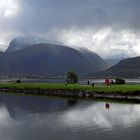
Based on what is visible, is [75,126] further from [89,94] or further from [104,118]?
[89,94]

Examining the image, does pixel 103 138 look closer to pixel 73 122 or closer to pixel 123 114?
pixel 73 122

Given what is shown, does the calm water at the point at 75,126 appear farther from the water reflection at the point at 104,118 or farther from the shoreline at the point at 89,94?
the shoreline at the point at 89,94

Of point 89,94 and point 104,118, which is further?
point 89,94

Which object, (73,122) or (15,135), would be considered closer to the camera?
(15,135)

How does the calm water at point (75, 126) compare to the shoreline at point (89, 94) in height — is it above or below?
below

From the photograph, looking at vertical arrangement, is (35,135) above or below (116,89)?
below

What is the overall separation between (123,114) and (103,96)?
106ft

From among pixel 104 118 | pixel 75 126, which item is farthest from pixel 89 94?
pixel 75 126

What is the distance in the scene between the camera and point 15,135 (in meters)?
36.4

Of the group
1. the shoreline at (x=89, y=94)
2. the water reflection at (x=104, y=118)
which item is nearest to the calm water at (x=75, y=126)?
the water reflection at (x=104, y=118)

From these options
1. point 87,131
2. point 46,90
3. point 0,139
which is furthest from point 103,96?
point 0,139

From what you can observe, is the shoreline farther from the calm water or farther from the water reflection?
the calm water

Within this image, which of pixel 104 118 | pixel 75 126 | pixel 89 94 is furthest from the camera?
pixel 89 94

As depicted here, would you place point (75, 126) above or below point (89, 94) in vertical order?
below
